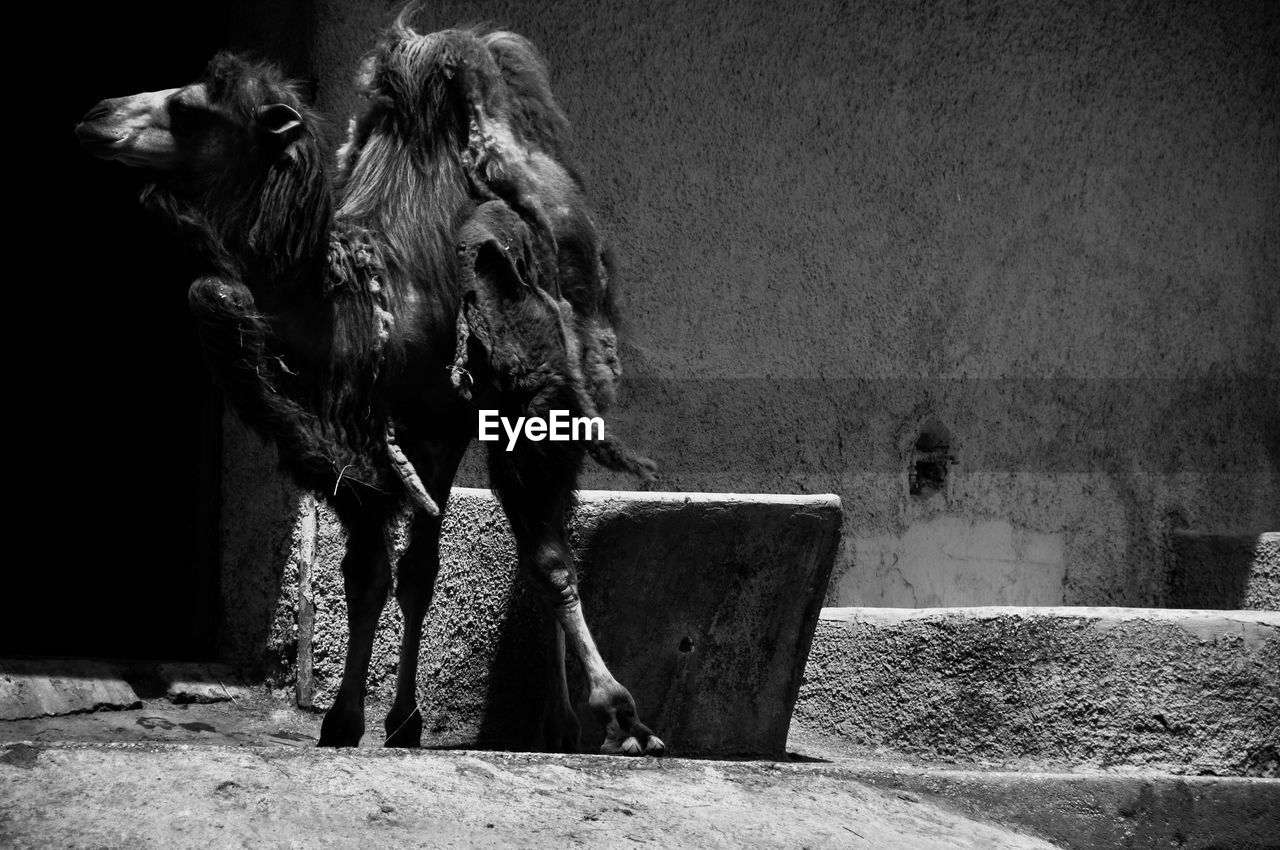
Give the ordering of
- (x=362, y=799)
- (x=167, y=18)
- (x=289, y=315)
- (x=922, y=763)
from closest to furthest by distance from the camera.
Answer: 1. (x=362, y=799)
2. (x=289, y=315)
3. (x=922, y=763)
4. (x=167, y=18)

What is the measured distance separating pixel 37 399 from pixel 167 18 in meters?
1.49

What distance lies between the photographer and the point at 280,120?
3105mm

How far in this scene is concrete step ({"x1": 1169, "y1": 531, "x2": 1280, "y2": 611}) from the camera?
5566 millimetres

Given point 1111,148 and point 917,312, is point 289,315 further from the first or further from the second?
point 1111,148

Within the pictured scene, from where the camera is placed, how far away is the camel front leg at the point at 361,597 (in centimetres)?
329

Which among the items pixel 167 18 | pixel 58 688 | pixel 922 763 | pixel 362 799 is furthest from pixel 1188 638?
pixel 167 18

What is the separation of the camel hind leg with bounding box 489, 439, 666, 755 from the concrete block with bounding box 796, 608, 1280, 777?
1285 millimetres

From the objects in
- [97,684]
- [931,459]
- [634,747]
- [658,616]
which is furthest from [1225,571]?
[97,684]

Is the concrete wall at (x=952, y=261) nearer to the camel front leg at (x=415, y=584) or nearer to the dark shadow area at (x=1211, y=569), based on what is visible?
the dark shadow area at (x=1211, y=569)

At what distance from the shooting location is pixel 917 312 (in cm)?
591

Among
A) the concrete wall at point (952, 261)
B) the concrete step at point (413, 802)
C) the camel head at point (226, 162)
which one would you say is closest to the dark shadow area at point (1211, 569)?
the concrete wall at point (952, 261)

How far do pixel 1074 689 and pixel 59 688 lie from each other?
8.67 feet

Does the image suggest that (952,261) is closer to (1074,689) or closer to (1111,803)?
(1074,689)

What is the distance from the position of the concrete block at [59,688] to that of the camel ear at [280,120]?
1826 millimetres
